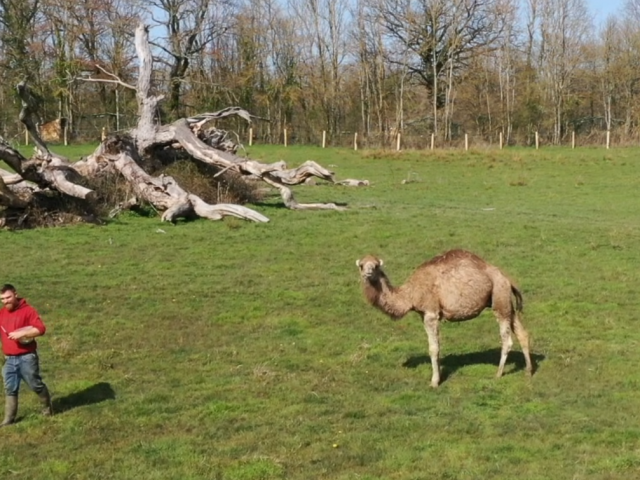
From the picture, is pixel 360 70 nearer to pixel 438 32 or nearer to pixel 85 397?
pixel 438 32

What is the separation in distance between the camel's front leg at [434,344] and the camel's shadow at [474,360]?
1.52 ft

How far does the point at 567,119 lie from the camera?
7169 centimetres

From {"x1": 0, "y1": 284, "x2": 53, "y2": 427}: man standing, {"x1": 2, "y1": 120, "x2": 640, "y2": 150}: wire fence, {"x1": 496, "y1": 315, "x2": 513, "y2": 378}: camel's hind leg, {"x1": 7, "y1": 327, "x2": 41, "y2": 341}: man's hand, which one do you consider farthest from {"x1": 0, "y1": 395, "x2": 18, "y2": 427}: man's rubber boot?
{"x1": 2, "y1": 120, "x2": 640, "y2": 150}: wire fence

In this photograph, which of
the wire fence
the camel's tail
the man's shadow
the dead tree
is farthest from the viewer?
the wire fence

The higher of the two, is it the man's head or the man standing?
the man's head

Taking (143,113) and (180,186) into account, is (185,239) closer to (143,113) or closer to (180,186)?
(180,186)

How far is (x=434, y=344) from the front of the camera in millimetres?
10828

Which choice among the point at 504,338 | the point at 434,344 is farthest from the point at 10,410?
the point at 504,338

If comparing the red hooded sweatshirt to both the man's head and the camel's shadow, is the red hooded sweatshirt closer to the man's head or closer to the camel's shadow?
the man's head

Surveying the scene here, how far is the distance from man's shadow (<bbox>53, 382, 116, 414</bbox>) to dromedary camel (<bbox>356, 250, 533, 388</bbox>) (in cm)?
362

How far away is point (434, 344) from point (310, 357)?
2233 mm

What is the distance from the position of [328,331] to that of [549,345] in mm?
3539

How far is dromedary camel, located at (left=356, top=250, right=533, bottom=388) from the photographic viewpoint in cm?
1090

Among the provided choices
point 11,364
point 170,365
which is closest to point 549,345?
point 170,365
